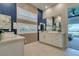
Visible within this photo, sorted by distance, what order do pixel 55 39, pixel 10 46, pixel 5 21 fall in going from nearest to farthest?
pixel 10 46 < pixel 5 21 < pixel 55 39

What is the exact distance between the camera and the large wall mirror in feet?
15.0

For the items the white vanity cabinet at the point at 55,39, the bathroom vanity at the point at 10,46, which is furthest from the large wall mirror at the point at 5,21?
the white vanity cabinet at the point at 55,39

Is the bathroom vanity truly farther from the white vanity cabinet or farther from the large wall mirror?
the white vanity cabinet

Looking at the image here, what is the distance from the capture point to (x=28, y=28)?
7.02 metres

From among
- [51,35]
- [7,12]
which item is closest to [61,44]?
[51,35]

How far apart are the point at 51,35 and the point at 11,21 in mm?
2471

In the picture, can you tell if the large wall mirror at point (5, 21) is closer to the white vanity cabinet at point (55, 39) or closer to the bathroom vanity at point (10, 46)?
the bathroom vanity at point (10, 46)

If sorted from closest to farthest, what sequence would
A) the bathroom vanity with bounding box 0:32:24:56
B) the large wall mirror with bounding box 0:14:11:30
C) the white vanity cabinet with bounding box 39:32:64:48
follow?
1. the bathroom vanity with bounding box 0:32:24:56
2. the large wall mirror with bounding box 0:14:11:30
3. the white vanity cabinet with bounding box 39:32:64:48

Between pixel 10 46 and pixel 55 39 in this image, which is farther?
pixel 55 39

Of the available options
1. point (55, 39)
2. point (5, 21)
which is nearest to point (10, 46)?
point (5, 21)

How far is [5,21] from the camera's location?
15.6 feet

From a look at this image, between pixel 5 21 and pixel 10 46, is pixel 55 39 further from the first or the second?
pixel 10 46

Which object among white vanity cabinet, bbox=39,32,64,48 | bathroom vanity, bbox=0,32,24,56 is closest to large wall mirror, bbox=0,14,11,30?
bathroom vanity, bbox=0,32,24,56

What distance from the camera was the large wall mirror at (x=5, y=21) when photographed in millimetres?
4574
